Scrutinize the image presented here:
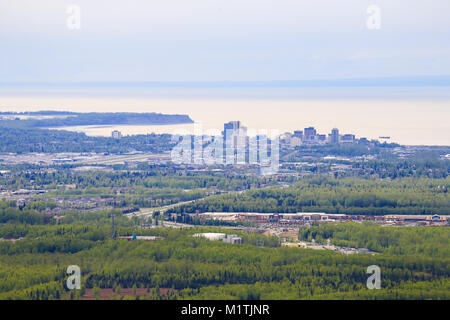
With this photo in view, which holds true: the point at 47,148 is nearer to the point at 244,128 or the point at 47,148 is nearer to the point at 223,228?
the point at 244,128

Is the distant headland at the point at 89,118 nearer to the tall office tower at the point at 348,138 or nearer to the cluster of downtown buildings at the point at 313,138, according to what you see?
the cluster of downtown buildings at the point at 313,138

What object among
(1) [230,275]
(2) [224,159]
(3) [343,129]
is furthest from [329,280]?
(3) [343,129]

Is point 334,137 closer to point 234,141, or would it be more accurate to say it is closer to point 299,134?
point 299,134

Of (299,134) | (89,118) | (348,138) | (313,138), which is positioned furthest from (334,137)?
(89,118)

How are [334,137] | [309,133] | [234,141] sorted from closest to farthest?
[234,141], [334,137], [309,133]

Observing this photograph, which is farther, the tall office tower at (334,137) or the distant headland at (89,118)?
the distant headland at (89,118)

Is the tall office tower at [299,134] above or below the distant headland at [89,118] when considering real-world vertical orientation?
below

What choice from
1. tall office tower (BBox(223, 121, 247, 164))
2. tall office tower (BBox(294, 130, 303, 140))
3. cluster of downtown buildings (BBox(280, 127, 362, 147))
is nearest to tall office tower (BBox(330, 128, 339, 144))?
cluster of downtown buildings (BBox(280, 127, 362, 147))

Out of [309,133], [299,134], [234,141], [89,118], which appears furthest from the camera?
[89,118]

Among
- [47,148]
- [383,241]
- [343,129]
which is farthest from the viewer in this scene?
[343,129]

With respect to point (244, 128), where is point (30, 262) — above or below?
below

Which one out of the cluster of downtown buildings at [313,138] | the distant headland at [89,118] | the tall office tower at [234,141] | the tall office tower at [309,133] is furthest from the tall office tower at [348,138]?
the distant headland at [89,118]
